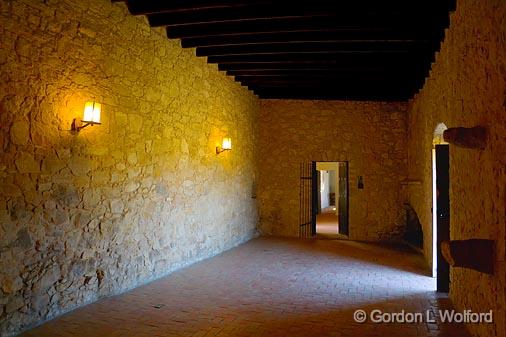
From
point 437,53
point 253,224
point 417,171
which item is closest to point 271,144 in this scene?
point 253,224

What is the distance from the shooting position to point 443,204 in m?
4.23

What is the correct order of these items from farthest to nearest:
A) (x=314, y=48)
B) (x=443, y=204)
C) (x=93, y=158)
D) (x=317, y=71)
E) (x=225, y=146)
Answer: (x=225, y=146) < (x=317, y=71) < (x=314, y=48) < (x=443, y=204) < (x=93, y=158)

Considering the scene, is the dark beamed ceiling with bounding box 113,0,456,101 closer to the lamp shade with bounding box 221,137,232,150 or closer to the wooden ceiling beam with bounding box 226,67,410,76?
the wooden ceiling beam with bounding box 226,67,410,76

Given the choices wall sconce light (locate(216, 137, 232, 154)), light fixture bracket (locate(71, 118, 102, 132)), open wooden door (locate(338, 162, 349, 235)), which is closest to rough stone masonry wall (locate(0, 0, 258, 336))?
light fixture bracket (locate(71, 118, 102, 132))

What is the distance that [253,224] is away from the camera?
26.9 feet

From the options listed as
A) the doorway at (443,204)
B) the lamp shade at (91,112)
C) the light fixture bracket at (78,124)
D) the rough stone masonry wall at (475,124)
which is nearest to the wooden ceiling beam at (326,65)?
the rough stone masonry wall at (475,124)

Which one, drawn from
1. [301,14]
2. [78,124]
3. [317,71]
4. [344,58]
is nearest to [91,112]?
[78,124]

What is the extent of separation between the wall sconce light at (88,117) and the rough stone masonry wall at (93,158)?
0.26ft

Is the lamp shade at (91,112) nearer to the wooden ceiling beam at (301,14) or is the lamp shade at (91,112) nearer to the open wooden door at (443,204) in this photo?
the wooden ceiling beam at (301,14)

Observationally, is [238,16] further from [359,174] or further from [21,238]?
[359,174]

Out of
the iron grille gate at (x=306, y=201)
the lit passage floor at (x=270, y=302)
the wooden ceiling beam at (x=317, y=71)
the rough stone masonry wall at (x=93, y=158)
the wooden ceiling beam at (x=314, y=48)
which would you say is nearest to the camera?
the rough stone masonry wall at (x=93, y=158)

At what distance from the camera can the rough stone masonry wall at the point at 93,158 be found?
3.01 meters

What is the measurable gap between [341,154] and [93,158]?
5.80 meters

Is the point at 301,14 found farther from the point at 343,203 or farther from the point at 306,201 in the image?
the point at 343,203
